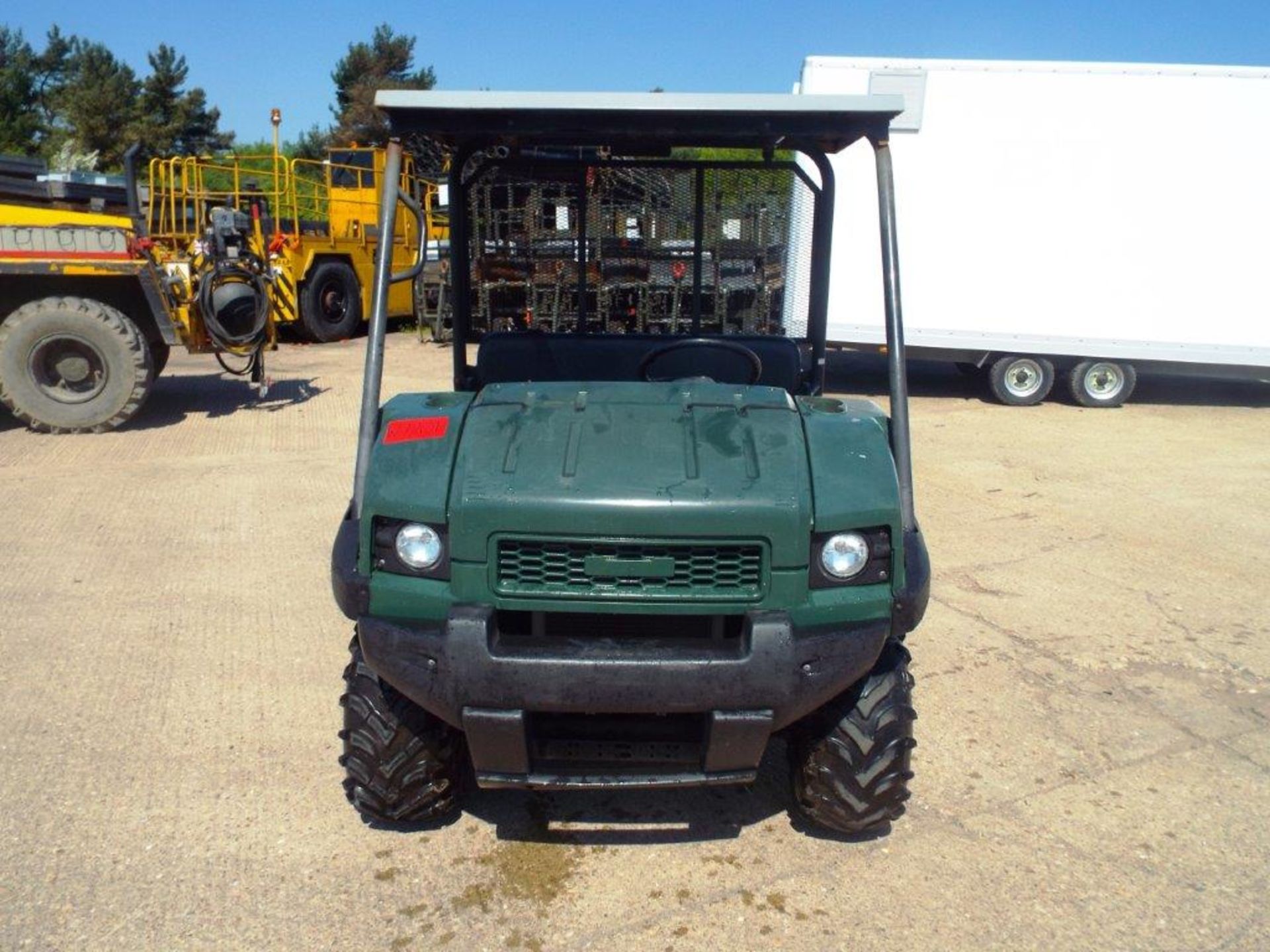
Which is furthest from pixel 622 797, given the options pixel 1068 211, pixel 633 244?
pixel 1068 211

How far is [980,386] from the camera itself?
11.8m

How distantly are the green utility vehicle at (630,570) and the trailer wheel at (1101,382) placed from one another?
8.20 meters

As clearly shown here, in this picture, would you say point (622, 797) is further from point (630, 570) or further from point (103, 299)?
point (103, 299)

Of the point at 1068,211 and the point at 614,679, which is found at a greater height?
the point at 1068,211

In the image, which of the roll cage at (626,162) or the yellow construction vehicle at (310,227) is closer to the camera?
the roll cage at (626,162)

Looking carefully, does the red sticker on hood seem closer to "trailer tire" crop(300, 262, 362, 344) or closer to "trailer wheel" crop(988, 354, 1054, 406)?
"trailer wheel" crop(988, 354, 1054, 406)

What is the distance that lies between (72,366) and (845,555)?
7.21 metres

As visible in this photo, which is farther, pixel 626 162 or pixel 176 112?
pixel 176 112

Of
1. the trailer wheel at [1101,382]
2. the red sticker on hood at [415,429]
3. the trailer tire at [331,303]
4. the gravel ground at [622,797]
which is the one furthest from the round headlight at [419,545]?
the trailer tire at [331,303]

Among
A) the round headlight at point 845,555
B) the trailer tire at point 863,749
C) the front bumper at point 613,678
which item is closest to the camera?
the front bumper at point 613,678

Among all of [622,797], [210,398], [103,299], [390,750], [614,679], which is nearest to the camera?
[614,679]

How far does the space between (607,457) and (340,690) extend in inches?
73.9

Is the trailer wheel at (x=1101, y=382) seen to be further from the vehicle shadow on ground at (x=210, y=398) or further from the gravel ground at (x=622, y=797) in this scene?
the vehicle shadow on ground at (x=210, y=398)

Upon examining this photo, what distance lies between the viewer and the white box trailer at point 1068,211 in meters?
9.88
